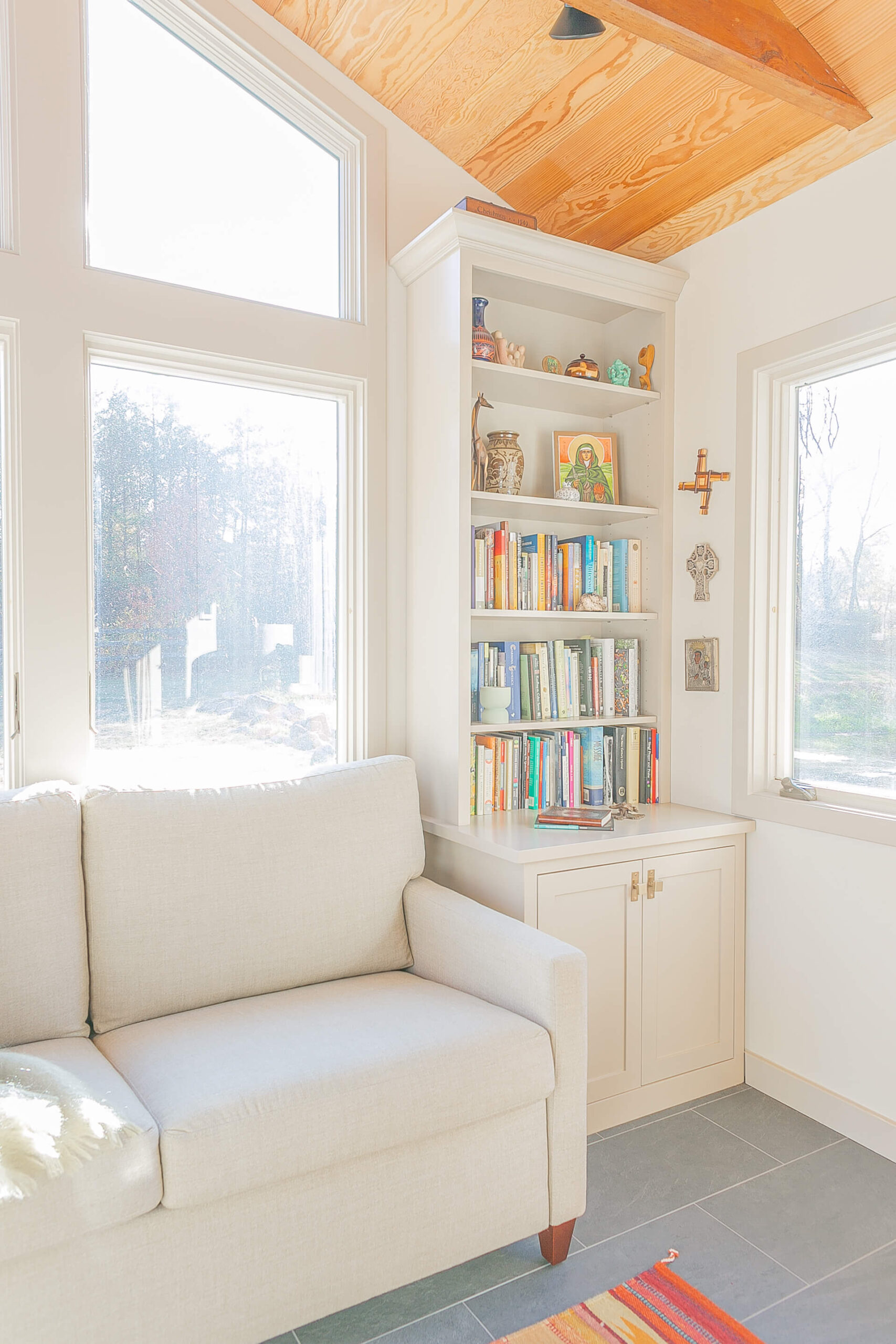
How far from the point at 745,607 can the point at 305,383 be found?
144 cm

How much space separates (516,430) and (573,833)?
1.30m

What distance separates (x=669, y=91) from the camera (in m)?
2.32

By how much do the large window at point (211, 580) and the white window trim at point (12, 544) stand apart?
187mm

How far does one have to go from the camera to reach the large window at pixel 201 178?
229 cm

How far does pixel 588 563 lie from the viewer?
2809 mm

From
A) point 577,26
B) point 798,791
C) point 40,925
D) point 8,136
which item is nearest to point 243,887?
point 40,925

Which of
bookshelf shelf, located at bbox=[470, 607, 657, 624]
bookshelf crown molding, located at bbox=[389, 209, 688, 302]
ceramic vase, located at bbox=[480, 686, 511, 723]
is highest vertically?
bookshelf crown molding, located at bbox=[389, 209, 688, 302]

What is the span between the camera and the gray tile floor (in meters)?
1.65

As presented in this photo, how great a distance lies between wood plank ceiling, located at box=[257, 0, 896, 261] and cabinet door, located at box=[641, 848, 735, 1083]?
1902mm

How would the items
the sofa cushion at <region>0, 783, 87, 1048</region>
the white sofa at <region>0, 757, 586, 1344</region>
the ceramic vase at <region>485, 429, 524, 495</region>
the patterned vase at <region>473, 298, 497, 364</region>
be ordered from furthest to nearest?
the ceramic vase at <region>485, 429, 524, 495</region> < the patterned vase at <region>473, 298, 497, 364</region> < the sofa cushion at <region>0, 783, 87, 1048</region> < the white sofa at <region>0, 757, 586, 1344</region>

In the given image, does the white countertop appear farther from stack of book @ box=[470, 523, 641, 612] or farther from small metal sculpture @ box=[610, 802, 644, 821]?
stack of book @ box=[470, 523, 641, 612]

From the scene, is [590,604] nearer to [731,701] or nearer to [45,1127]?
[731,701]

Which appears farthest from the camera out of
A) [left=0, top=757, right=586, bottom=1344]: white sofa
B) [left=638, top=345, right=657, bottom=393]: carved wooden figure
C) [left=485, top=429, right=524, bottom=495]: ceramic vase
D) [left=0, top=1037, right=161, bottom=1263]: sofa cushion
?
[left=638, top=345, right=657, bottom=393]: carved wooden figure

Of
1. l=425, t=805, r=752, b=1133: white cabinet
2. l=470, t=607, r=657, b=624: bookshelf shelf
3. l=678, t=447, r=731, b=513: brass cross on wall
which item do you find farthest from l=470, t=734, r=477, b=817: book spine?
l=678, t=447, r=731, b=513: brass cross on wall
